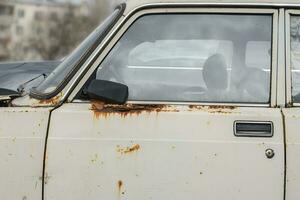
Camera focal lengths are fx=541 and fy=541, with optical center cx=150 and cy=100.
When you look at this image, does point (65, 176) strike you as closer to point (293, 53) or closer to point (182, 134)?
point (182, 134)

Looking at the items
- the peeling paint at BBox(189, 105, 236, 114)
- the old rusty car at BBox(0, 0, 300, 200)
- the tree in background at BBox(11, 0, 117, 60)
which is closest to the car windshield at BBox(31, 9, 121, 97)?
the old rusty car at BBox(0, 0, 300, 200)

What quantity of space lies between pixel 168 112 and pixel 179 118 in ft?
0.24

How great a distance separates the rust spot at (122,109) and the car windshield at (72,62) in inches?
10.6

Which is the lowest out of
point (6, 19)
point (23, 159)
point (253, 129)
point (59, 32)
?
point (23, 159)

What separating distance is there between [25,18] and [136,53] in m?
88.2

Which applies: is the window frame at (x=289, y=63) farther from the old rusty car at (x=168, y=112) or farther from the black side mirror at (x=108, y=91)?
the black side mirror at (x=108, y=91)

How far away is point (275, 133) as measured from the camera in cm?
296

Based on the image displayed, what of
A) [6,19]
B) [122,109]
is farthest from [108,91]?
[6,19]

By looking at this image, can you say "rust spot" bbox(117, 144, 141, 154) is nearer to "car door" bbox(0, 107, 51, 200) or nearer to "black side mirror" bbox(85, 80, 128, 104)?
"black side mirror" bbox(85, 80, 128, 104)

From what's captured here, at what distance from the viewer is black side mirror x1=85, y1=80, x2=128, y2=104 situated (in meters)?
3.06

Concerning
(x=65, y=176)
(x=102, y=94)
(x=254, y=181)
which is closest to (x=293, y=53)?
(x=254, y=181)

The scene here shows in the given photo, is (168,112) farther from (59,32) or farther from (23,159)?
(59,32)

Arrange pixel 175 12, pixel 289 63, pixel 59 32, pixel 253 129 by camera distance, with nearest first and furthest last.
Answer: pixel 253 129 < pixel 289 63 < pixel 175 12 < pixel 59 32

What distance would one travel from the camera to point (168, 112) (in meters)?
3.03
